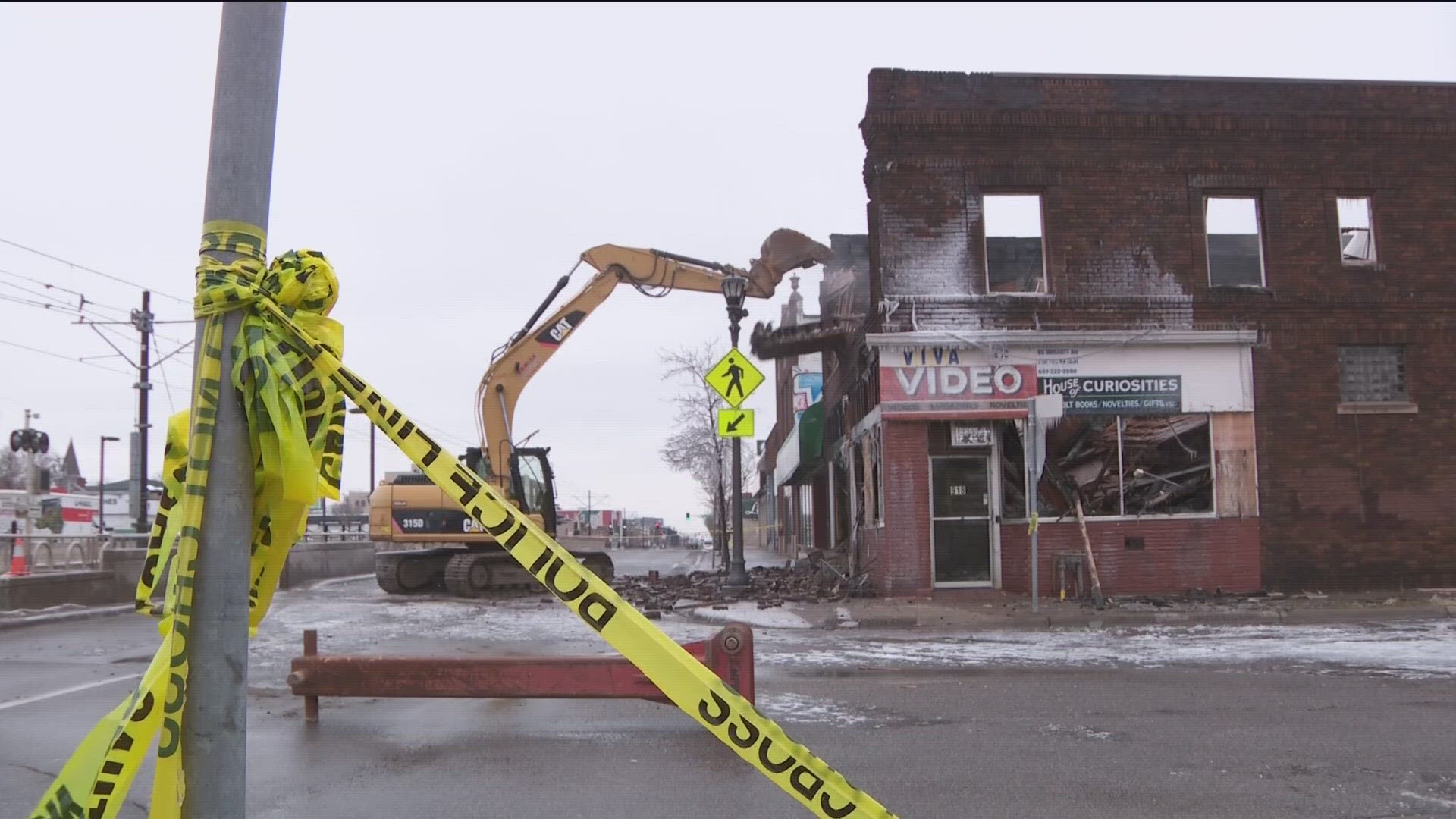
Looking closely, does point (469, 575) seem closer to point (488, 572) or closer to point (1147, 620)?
point (488, 572)

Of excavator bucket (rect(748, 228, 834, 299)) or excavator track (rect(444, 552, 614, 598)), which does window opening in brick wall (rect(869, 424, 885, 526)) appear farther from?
excavator track (rect(444, 552, 614, 598))

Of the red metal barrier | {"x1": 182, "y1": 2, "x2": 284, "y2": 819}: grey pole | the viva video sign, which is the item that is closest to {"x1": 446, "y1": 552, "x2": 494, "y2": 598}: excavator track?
the viva video sign

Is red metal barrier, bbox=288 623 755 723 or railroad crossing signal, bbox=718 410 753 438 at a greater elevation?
railroad crossing signal, bbox=718 410 753 438

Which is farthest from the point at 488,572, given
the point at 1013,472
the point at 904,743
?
the point at 904,743

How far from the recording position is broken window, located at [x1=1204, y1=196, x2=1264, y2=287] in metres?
17.5

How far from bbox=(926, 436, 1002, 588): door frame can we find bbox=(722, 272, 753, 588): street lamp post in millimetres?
2974

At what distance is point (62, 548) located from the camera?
19.8m

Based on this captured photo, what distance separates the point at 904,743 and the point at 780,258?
13.7 m

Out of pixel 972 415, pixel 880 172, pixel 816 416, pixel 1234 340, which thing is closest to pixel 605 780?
pixel 972 415

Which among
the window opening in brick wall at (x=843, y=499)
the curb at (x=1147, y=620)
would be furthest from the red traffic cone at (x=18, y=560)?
the window opening in brick wall at (x=843, y=499)

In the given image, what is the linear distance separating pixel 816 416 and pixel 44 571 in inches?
607

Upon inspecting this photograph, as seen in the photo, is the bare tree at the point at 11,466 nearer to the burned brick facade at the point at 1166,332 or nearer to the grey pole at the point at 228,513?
the burned brick facade at the point at 1166,332

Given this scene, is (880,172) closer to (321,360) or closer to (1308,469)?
(1308,469)

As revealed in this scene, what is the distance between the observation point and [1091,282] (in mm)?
17000
